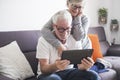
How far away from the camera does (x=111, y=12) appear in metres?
4.07

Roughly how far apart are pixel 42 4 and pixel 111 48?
54.4 inches

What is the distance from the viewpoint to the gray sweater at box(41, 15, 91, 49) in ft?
5.83

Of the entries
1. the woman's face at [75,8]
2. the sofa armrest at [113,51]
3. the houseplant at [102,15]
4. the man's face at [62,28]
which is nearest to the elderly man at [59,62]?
the man's face at [62,28]

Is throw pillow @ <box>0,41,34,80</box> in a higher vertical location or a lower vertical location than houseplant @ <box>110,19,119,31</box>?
lower

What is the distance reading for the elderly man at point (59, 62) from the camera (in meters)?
1.62

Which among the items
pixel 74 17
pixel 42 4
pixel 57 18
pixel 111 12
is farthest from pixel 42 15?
pixel 111 12

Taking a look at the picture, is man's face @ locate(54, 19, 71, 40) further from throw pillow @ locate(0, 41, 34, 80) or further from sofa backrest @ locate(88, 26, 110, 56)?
sofa backrest @ locate(88, 26, 110, 56)

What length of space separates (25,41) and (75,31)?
2.13 feet

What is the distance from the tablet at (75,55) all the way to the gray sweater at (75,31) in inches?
9.5

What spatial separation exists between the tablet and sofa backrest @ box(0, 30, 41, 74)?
768mm

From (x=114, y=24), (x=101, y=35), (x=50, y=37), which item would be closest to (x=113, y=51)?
(x=101, y=35)

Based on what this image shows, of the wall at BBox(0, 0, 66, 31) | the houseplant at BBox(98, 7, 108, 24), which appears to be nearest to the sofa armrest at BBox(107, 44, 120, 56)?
the houseplant at BBox(98, 7, 108, 24)

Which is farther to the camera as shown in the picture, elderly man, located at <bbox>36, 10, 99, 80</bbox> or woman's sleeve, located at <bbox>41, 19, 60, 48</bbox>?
woman's sleeve, located at <bbox>41, 19, 60, 48</bbox>

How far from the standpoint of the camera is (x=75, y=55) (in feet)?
5.14
